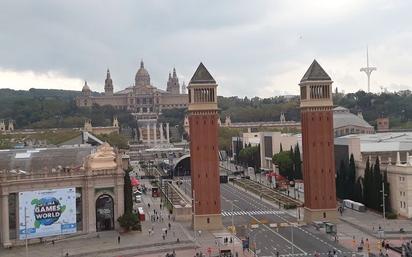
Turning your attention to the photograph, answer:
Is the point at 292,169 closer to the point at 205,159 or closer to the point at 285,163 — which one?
the point at 285,163

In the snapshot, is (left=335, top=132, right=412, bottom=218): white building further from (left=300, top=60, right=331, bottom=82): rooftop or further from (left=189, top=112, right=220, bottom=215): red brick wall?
(left=189, top=112, right=220, bottom=215): red brick wall

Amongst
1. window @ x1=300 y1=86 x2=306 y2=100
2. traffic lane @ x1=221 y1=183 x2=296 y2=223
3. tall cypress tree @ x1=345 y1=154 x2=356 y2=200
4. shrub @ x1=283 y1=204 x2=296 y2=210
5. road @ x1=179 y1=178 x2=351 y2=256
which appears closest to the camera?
road @ x1=179 y1=178 x2=351 y2=256

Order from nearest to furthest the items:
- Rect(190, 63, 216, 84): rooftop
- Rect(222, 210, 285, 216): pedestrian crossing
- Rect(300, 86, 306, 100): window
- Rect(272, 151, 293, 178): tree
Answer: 1. Rect(190, 63, 216, 84): rooftop
2. Rect(300, 86, 306, 100): window
3. Rect(222, 210, 285, 216): pedestrian crossing
4. Rect(272, 151, 293, 178): tree

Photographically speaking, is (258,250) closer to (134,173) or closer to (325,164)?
(325,164)

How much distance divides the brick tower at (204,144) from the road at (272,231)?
4.31 metres

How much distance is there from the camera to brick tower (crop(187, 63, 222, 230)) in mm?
78438

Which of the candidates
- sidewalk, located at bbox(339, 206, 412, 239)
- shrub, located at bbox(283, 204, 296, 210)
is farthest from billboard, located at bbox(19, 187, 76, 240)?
shrub, located at bbox(283, 204, 296, 210)

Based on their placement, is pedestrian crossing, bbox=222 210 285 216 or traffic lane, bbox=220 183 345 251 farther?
pedestrian crossing, bbox=222 210 285 216

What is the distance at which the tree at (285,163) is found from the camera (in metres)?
119

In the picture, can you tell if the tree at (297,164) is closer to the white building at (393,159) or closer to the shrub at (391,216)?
the white building at (393,159)

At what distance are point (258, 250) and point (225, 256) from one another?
4.71 meters

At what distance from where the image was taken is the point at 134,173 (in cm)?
15275

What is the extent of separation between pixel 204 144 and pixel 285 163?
43.3m

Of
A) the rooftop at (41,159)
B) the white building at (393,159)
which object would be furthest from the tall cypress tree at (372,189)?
the rooftop at (41,159)
